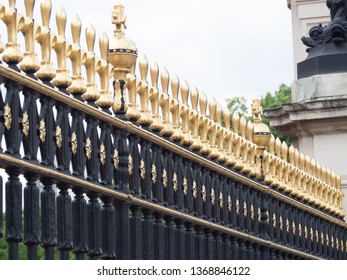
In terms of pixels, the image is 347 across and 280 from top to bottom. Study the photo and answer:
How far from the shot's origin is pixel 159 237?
954cm

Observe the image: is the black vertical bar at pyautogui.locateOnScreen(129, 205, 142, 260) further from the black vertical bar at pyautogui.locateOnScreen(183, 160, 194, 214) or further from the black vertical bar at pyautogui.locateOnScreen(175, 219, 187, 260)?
the black vertical bar at pyautogui.locateOnScreen(183, 160, 194, 214)

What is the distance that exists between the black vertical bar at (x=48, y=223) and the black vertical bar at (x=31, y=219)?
102mm

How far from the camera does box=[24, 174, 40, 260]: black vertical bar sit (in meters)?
7.66

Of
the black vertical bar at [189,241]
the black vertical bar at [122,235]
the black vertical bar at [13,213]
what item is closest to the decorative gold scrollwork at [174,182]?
the black vertical bar at [189,241]

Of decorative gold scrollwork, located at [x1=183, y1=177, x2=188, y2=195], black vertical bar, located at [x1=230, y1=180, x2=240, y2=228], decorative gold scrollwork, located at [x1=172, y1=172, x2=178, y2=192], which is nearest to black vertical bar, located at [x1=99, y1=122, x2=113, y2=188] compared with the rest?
decorative gold scrollwork, located at [x1=172, y1=172, x2=178, y2=192]

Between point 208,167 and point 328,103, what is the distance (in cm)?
417

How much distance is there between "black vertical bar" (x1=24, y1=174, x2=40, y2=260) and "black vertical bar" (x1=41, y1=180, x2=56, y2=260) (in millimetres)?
102

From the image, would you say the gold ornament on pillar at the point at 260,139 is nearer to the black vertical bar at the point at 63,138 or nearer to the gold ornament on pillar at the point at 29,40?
the black vertical bar at the point at 63,138

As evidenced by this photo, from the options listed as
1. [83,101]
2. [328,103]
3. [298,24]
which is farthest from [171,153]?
[298,24]

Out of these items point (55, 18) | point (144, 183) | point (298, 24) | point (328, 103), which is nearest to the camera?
point (55, 18)

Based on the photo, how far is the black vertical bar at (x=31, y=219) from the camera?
7.66 metres

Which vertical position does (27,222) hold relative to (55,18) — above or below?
below

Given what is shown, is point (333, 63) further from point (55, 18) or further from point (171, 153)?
point (55, 18)
